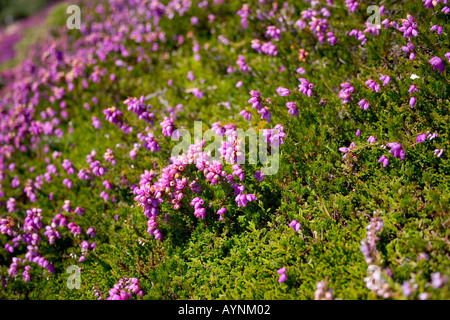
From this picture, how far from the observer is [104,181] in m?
5.54

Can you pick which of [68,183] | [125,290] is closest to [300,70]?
[125,290]

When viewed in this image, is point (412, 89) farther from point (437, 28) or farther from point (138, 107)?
point (138, 107)

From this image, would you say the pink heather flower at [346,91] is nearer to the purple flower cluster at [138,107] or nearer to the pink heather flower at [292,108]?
the pink heather flower at [292,108]

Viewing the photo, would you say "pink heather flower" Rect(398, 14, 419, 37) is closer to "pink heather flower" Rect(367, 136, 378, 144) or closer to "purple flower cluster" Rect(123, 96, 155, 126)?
"pink heather flower" Rect(367, 136, 378, 144)

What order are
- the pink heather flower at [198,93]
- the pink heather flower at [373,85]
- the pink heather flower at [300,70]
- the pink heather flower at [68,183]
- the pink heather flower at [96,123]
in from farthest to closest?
the pink heather flower at [96,123]
the pink heather flower at [198,93]
the pink heather flower at [68,183]
the pink heather flower at [300,70]
the pink heather flower at [373,85]

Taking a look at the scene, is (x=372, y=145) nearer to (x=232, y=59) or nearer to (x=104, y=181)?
(x=232, y=59)

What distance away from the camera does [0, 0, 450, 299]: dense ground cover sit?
12.0 ft

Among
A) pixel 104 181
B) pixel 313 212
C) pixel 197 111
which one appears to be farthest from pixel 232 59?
pixel 313 212

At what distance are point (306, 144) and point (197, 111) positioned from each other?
8.72 feet

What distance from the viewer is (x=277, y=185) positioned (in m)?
4.51

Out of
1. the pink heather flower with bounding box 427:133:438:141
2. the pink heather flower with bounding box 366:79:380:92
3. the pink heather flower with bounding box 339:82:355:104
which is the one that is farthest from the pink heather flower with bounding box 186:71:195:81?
the pink heather flower with bounding box 427:133:438:141

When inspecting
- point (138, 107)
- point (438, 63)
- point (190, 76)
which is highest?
point (190, 76)

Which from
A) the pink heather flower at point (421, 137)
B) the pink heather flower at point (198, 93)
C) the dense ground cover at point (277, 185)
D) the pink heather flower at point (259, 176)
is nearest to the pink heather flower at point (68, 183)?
the dense ground cover at point (277, 185)

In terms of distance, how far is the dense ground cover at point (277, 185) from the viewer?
3.67m
